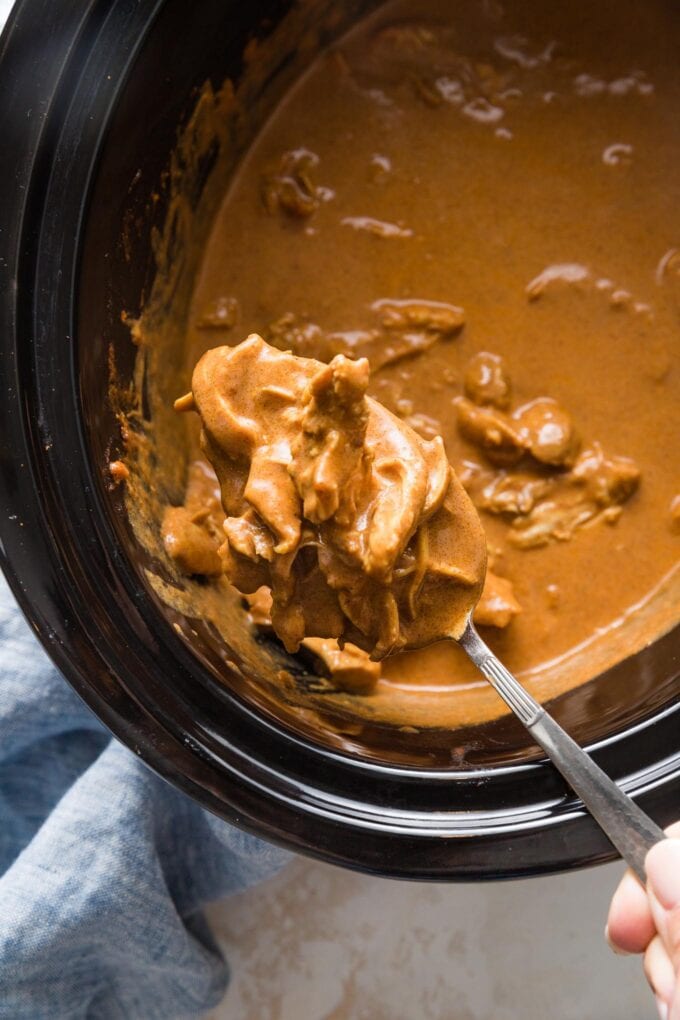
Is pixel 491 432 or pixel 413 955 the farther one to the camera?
pixel 413 955

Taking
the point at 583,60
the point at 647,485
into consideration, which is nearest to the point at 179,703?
the point at 647,485

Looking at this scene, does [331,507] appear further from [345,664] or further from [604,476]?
[604,476]

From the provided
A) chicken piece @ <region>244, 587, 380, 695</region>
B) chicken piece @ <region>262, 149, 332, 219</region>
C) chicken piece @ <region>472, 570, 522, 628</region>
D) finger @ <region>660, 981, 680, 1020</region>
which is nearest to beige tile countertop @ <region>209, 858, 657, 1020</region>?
chicken piece @ <region>244, 587, 380, 695</region>

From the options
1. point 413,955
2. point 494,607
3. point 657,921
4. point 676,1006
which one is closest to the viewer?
point 676,1006

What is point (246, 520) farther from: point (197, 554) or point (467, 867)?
point (467, 867)

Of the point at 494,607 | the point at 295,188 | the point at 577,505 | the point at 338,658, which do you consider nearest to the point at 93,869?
the point at 338,658

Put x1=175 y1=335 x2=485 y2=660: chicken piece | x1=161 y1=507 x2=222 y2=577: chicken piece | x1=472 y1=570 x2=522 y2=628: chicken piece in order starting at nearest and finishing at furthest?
x1=175 y1=335 x2=485 y2=660: chicken piece
x1=161 y1=507 x2=222 y2=577: chicken piece
x1=472 y1=570 x2=522 y2=628: chicken piece

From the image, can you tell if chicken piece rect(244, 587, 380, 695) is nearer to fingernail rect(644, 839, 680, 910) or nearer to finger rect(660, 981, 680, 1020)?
fingernail rect(644, 839, 680, 910)
